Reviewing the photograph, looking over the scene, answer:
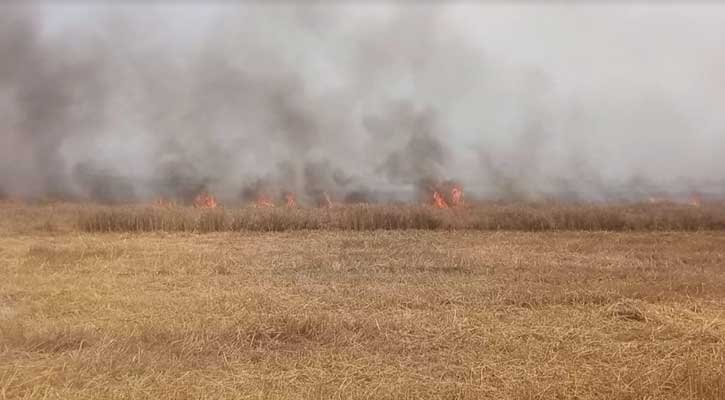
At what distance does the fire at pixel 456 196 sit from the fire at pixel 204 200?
883 centimetres

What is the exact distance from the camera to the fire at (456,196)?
23.1 m

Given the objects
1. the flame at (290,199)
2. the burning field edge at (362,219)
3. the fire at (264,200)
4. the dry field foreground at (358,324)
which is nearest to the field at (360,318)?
the dry field foreground at (358,324)

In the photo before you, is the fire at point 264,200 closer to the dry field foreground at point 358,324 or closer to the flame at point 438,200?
the flame at point 438,200

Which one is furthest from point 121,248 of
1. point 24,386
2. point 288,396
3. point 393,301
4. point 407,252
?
point 288,396

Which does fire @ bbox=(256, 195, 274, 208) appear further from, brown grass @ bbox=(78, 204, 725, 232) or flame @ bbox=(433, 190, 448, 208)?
flame @ bbox=(433, 190, 448, 208)

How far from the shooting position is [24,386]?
5.43m

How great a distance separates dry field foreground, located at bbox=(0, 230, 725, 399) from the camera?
570 centimetres

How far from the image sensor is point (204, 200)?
23.4 m

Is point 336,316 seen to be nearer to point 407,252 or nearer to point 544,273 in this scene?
point 544,273

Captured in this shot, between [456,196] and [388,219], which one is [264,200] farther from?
[456,196]

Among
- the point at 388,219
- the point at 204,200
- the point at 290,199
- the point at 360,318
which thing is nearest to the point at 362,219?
the point at 388,219

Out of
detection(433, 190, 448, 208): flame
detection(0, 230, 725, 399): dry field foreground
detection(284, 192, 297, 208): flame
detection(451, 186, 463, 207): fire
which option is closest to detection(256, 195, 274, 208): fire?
detection(284, 192, 297, 208): flame

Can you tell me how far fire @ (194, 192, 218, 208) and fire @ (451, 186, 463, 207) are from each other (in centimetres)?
883

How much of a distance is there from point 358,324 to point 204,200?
56.1 ft
